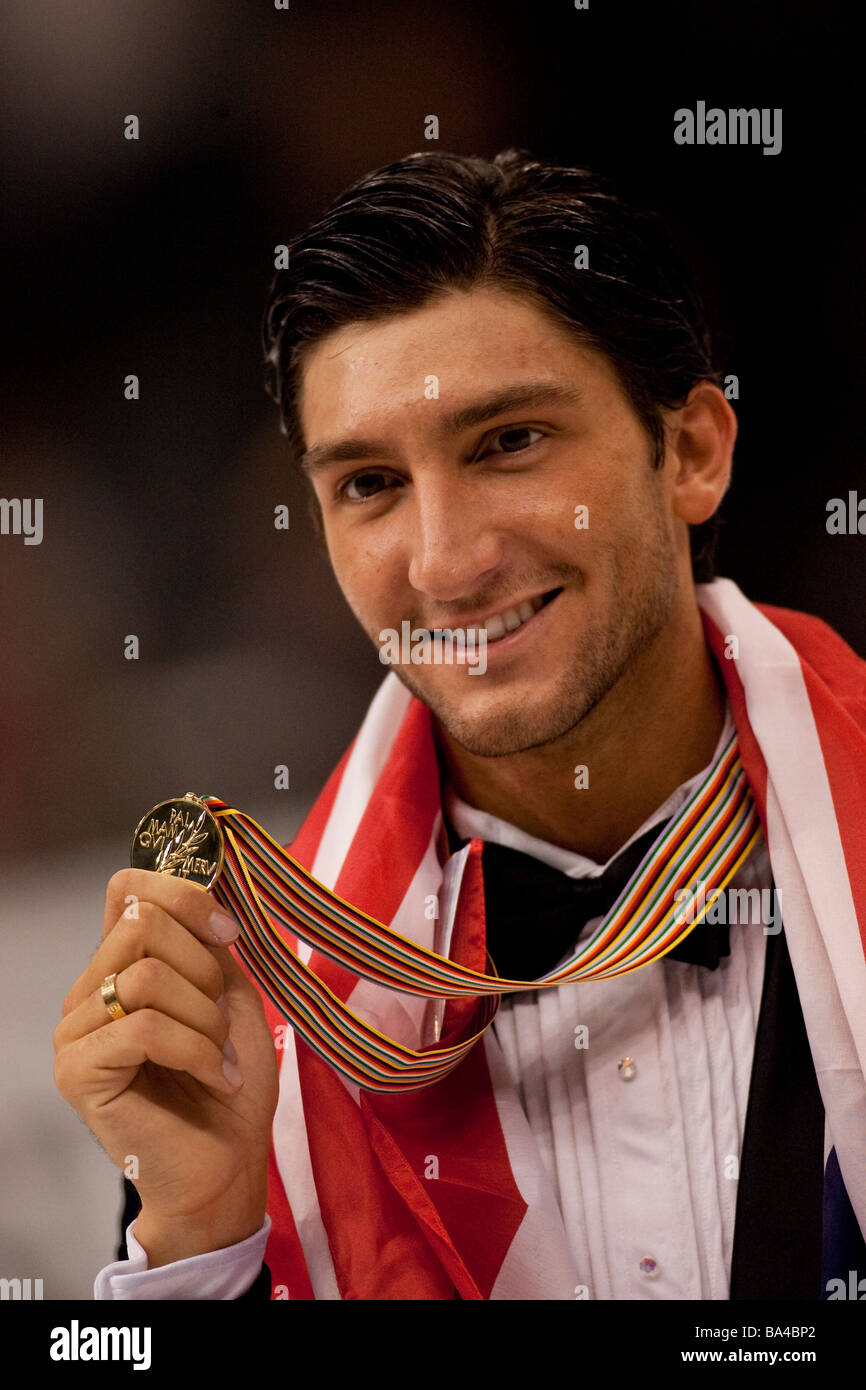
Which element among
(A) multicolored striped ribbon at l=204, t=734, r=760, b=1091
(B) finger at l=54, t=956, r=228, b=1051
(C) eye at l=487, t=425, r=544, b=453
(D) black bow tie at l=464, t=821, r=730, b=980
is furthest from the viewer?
(D) black bow tie at l=464, t=821, r=730, b=980

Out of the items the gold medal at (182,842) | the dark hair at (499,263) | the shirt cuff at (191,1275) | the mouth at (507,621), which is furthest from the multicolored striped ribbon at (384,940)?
the dark hair at (499,263)

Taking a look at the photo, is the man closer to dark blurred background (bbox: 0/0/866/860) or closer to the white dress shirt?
the white dress shirt

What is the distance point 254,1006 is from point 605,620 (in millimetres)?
674

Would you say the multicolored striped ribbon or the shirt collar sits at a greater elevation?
the shirt collar

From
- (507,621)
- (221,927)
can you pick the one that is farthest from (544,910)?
(221,927)

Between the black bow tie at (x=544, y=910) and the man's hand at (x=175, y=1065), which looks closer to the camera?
the man's hand at (x=175, y=1065)

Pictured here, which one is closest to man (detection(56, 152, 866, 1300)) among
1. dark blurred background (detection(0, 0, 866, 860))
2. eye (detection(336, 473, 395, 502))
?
eye (detection(336, 473, 395, 502))

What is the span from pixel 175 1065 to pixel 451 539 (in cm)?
71

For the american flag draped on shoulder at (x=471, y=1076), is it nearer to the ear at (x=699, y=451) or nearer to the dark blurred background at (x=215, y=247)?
the ear at (x=699, y=451)

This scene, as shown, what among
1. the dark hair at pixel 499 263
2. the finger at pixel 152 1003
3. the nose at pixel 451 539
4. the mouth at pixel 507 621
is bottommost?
the finger at pixel 152 1003

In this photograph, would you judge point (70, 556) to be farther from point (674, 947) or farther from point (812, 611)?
point (812, 611)

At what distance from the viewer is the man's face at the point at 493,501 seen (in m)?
1.61

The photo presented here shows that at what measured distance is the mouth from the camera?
66.0 inches

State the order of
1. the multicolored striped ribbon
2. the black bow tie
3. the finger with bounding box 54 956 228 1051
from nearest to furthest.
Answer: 1. the finger with bounding box 54 956 228 1051
2. the multicolored striped ribbon
3. the black bow tie
